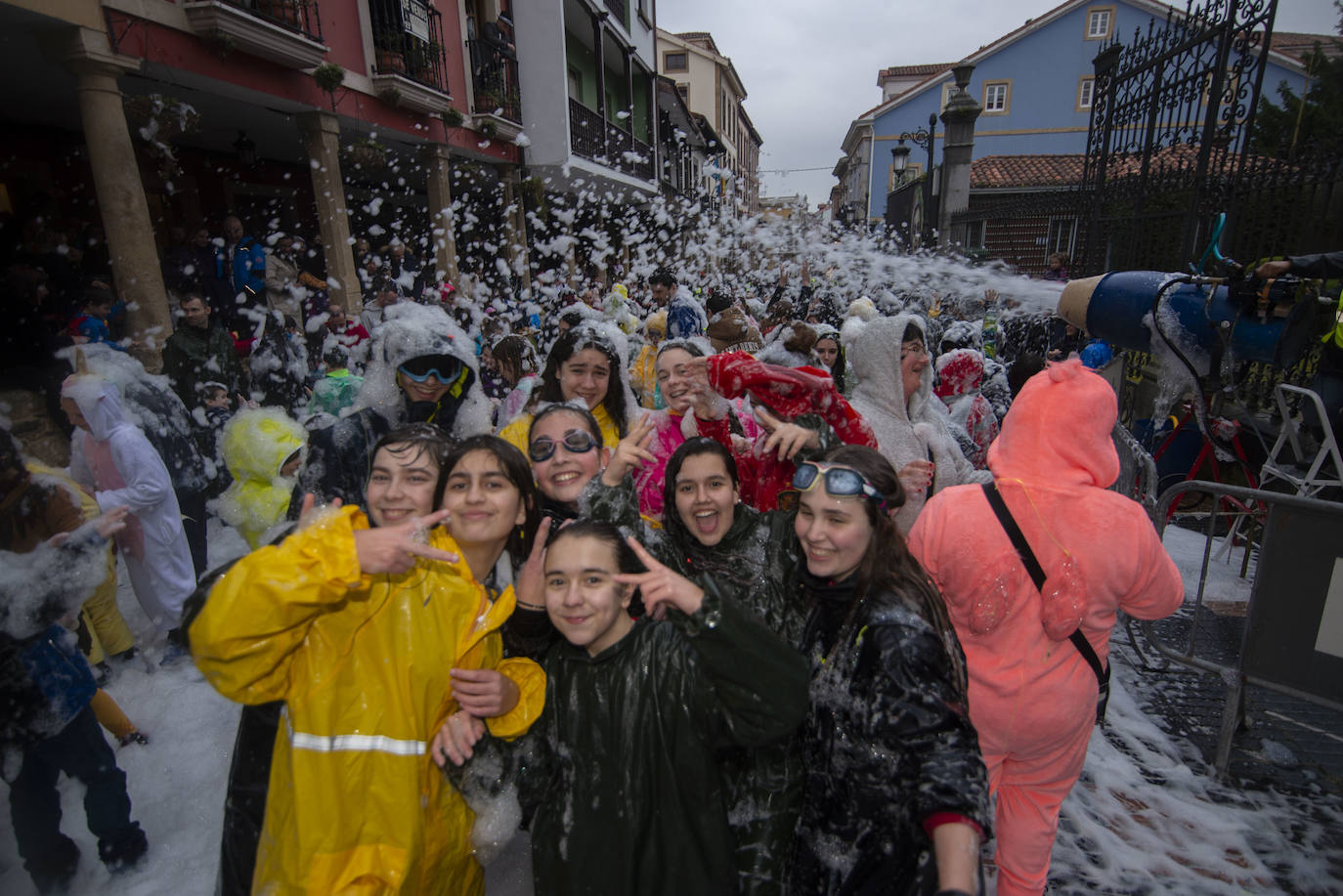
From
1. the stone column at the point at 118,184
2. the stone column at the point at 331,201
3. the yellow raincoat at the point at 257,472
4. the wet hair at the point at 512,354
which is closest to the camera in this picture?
the yellow raincoat at the point at 257,472

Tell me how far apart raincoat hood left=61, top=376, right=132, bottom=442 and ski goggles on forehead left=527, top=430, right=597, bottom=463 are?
2.67m

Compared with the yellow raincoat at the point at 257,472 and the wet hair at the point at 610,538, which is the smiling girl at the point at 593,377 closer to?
the wet hair at the point at 610,538

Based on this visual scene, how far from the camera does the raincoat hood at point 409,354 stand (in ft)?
8.80

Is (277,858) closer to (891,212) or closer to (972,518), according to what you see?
(972,518)

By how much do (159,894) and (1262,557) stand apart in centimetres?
481

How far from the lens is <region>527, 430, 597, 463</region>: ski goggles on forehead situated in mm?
2270

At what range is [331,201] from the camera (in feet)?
28.6

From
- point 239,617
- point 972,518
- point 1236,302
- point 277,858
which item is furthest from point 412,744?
point 1236,302

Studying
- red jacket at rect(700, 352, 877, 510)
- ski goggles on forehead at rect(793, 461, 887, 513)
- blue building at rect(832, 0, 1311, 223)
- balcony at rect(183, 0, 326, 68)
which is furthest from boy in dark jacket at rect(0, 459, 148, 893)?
blue building at rect(832, 0, 1311, 223)

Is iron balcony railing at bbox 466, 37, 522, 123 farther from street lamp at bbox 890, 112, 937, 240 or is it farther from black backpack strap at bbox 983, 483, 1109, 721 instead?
black backpack strap at bbox 983, 483, 1109, 721

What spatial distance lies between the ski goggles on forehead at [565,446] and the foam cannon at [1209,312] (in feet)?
9.56

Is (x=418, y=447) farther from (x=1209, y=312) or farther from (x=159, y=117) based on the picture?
(x=159, y=117)

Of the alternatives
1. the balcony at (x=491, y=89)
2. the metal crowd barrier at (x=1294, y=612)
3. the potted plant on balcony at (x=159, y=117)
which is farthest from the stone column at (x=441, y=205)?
the metal crowd barrier at (x=1294, y=612)

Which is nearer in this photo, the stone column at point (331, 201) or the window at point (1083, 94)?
the stone column at point (331, 201)
